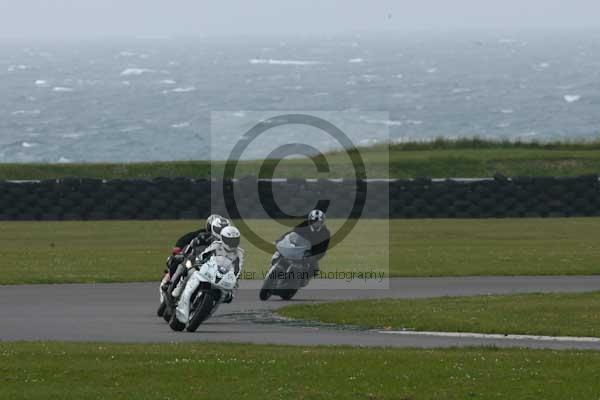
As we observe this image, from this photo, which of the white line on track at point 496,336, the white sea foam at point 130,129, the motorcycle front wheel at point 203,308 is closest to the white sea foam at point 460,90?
the white sea foam at point 130,129

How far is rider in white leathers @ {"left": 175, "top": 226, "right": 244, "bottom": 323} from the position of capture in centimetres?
1733

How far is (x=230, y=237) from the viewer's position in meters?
17.3

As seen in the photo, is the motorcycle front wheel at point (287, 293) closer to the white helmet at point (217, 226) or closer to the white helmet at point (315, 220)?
the white helmet at point (315, 220)

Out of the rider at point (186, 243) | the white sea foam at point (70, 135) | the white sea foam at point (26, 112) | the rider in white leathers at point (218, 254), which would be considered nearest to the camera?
the rider in white leathers at point (218, 254)

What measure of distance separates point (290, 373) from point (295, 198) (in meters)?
20.3

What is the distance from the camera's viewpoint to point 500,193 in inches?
1352

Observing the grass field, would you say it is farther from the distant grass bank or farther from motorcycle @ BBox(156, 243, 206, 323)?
the distant grass bank

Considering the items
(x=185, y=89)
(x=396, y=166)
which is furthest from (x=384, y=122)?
(x=396, y=166)

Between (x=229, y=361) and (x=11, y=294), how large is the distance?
308 inches

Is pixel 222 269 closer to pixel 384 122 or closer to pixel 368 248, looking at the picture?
pixel 368 248

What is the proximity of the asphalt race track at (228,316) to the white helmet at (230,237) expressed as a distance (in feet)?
3.64

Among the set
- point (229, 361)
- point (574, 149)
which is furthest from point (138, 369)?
point (574, 149)

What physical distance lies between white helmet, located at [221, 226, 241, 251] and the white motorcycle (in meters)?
0.17

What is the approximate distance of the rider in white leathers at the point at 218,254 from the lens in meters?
17.3
